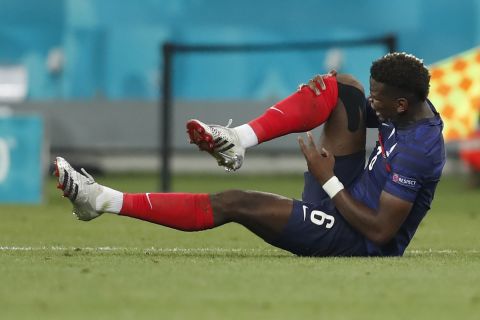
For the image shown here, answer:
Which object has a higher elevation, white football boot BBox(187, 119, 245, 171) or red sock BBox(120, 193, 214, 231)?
white football boot BBox(187, 119, 245, 171)

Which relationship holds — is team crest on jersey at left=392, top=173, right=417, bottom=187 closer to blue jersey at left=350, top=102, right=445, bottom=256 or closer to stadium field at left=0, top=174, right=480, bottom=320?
blue jersey at left=350, top=102, right=445, bottom=256

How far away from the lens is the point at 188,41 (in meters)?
17.0

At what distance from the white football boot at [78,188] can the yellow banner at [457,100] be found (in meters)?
9.12

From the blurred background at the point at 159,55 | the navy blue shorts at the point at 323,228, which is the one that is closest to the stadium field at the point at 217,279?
the navy blue shorts at the point at 323,228

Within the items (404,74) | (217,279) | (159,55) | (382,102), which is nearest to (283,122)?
(382,102)

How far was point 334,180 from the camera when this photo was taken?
627 cm

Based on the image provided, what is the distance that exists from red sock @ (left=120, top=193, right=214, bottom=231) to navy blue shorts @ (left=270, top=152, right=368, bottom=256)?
0.39m

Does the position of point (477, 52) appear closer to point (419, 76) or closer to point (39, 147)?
point (39, 147)

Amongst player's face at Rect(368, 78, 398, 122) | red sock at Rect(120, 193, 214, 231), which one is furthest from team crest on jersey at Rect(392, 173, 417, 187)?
red sock at Rect(120, 193, 214, 231)

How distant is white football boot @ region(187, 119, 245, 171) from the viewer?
6160 mm

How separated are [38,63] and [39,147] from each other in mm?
5563

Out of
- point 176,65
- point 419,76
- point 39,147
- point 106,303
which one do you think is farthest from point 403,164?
point 176,65

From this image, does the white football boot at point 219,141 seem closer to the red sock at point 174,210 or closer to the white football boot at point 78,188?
the red sock at point 174,210

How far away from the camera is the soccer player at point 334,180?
6.20 meters
